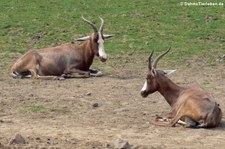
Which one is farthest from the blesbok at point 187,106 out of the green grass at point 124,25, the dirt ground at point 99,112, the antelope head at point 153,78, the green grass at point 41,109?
the green grass at point 124,25

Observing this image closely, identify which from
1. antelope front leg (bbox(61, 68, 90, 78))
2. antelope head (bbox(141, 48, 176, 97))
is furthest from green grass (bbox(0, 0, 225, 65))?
antelope head (bbox(141, 48, 176, 97))

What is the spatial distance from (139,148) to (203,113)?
1.63 metres

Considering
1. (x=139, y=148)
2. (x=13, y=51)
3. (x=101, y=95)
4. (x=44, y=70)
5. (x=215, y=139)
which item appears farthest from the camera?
(x=13, y=51)

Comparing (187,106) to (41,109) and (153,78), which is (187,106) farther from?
(41,109)

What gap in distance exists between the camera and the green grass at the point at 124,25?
1838 cm

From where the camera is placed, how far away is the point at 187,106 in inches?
429

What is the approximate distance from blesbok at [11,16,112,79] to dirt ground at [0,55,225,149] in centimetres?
35

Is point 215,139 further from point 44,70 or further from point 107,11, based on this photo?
point 107,11

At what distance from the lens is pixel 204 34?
1939 cm

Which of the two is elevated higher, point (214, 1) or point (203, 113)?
point (203, 113)

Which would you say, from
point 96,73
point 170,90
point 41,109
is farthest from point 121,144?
point 96,73

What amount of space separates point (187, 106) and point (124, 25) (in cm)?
956

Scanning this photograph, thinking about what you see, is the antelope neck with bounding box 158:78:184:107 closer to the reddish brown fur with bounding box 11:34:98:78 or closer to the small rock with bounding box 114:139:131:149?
the small rock with bounding box 114:139:131:149

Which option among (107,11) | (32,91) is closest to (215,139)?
(32,91)
